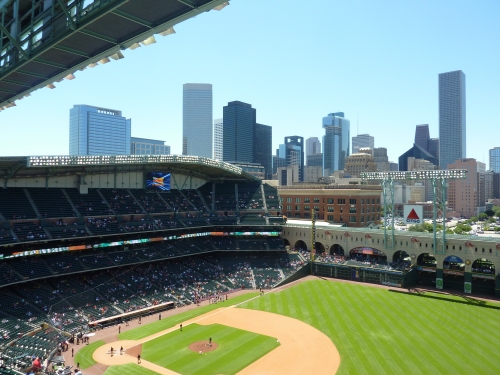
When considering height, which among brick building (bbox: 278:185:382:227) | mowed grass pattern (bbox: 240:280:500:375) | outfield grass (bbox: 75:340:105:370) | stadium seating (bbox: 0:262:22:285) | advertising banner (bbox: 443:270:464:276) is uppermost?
brick building (bbox: 278:185:382:227)

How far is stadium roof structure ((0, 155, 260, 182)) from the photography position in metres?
53.5

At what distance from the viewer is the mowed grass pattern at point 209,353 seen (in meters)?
35.8

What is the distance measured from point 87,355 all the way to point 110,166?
1564 inches

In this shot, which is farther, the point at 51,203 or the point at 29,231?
the point at 51,203

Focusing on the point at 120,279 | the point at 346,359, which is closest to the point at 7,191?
the point at 120,279

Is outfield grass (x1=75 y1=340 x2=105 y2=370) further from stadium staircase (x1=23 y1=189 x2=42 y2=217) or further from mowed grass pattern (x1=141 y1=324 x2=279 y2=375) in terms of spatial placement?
stadium staircase (x1=23 y1=189 x2=42 y2=217)

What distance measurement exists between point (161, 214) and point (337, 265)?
119ft

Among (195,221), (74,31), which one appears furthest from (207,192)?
(74,31)

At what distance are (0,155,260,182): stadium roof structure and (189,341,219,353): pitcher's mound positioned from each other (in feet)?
112

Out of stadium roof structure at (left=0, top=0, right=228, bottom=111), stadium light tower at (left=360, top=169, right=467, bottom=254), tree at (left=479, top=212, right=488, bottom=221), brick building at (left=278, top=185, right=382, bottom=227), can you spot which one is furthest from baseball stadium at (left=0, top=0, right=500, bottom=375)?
tree at (left=479, top=212, right=488, bottom=221)

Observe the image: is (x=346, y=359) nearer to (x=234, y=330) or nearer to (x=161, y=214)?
(x=234, y=330)

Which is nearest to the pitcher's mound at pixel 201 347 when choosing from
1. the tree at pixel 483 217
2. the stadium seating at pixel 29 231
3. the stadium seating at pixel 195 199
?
the stadium seating at pixel 29 231

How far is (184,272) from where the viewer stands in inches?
2574

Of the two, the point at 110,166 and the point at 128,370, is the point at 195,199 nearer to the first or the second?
the point at 110,166
